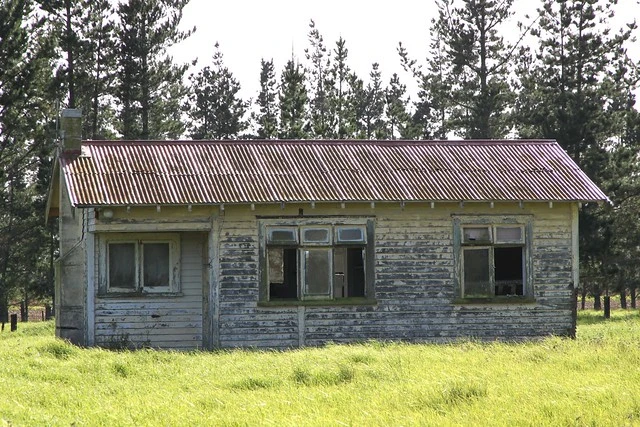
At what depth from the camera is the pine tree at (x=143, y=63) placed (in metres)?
41.7

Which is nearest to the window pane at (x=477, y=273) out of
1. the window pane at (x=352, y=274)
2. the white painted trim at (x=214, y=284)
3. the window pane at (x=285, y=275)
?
the window pane at (x=352, y=274)

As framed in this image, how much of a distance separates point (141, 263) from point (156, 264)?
33 cm

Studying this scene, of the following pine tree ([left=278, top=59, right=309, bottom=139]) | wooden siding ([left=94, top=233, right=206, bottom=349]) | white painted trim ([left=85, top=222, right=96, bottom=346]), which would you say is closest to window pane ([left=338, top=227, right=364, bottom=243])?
wooden siding ([left=94, top=233, right=206, bottom=349])

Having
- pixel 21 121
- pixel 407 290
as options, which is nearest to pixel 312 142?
pixel 407 290

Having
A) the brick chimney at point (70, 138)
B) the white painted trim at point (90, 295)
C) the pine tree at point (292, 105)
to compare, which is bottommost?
the white painted trim at point (90, 295)

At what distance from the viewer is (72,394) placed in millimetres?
12234

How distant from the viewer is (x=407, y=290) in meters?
20.4

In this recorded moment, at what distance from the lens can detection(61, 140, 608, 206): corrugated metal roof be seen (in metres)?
19.7

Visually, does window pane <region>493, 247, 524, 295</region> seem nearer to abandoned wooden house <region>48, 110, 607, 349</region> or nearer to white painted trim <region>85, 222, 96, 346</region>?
abandoned wooden house <region>48, 110, 607, 349</region>

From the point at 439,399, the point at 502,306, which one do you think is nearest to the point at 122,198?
the point at 502,306

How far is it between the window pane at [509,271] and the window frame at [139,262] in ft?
21.7

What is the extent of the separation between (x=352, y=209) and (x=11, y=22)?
19.1 m

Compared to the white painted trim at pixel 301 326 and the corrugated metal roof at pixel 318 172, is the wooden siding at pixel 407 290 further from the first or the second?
the corrugated metal roof at pixel 318 172

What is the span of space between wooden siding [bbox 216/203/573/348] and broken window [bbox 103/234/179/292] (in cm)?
126
